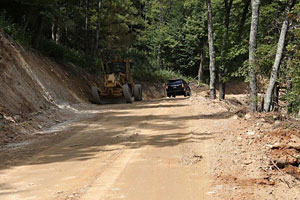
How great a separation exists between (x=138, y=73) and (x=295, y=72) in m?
29.8

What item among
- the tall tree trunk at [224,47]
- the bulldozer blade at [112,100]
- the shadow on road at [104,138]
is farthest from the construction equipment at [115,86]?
the shadow on road at [104,138]

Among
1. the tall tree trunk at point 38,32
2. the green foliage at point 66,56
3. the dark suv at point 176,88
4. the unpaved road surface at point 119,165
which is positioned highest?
the tall tree trunk at point 38,32

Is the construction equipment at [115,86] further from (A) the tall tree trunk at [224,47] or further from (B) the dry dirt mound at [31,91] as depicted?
(A) the tall tree trunk at [224,47]

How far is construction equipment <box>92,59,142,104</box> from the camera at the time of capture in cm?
2203

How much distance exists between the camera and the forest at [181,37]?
52.2 feet

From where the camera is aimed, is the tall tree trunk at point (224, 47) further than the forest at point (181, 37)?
Yes

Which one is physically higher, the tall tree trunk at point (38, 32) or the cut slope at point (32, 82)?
the tall tree trunk at point (38, 32)

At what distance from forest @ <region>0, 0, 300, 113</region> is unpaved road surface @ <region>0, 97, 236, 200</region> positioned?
17.5ft

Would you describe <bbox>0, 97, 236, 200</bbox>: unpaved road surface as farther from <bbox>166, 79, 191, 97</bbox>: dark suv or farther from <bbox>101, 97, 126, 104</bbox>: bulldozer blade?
<bbox>166, 79, 191, 97</bbox>: dark suv

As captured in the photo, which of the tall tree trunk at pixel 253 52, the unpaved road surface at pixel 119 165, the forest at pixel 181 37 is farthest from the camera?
the forest at pixel 181 37

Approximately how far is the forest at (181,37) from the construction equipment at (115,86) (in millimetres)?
1111

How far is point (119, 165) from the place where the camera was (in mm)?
Result: 6543

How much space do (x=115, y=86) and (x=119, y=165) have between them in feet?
52.4

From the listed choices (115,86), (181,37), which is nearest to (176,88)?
(115,86)
